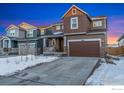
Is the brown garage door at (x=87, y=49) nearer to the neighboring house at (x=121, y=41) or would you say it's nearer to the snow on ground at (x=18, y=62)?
the snow on ground at (x=18, y=62)

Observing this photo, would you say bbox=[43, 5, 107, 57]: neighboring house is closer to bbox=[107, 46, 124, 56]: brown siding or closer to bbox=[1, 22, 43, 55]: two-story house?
bbox=[107, 46, 124, 56]: brown siding

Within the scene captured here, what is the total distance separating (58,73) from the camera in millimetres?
4559

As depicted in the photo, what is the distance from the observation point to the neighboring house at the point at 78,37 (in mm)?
5291

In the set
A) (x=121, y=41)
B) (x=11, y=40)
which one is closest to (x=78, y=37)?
(x=121, y=41)

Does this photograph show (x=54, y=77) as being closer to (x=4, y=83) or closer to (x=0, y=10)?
(x=4, y=83)

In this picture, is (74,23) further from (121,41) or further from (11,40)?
(11,40)

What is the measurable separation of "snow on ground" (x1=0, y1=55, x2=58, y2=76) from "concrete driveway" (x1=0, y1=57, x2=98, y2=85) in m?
0.19

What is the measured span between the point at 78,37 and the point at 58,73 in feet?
9.11

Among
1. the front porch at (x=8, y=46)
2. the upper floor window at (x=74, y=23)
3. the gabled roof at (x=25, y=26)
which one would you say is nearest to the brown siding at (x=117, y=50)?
the gabled roof at (x=25, y=26)

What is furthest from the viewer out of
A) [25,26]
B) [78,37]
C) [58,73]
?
[78,37]

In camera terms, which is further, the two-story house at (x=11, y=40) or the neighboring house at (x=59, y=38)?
the neighboring house at (x=59, y=38)

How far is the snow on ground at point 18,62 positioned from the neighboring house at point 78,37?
336 millimetres

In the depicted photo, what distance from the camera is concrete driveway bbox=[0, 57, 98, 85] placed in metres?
3.99
